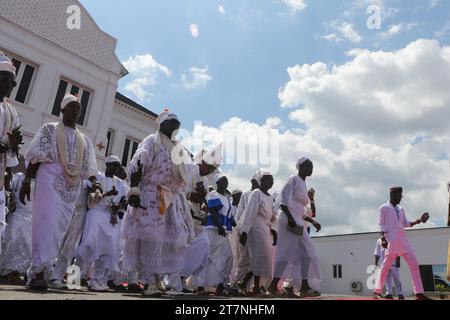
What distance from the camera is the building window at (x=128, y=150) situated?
62.0ft

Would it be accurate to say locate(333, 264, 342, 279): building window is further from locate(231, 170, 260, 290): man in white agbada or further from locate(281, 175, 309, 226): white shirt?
locate(281, 175, 309, 226): white shirt

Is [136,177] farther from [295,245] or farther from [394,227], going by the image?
[394,227]

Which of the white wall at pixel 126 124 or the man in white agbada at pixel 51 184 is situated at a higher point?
the white wall at pixel 126 124

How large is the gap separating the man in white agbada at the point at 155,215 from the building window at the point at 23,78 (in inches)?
460

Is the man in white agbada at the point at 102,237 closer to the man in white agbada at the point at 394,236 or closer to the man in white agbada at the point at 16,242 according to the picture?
the man in white agbada at the point at 16,242

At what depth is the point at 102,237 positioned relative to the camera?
605 cm

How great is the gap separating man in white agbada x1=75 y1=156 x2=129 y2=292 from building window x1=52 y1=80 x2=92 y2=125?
32.0 ft

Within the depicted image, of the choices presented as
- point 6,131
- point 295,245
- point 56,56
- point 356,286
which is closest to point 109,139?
point 56,56

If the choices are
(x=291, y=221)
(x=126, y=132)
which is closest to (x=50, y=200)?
(x=291, y=221)

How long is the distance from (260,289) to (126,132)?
Answer: 14.2 m

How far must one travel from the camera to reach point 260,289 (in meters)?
6.40

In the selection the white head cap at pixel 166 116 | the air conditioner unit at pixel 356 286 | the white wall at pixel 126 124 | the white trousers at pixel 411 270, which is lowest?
the white trousers at pixel 411 270

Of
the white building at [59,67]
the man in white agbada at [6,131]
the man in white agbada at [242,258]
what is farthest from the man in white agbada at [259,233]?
the white building at [59,67]

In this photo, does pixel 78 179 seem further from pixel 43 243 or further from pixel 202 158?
pixel 202 158
